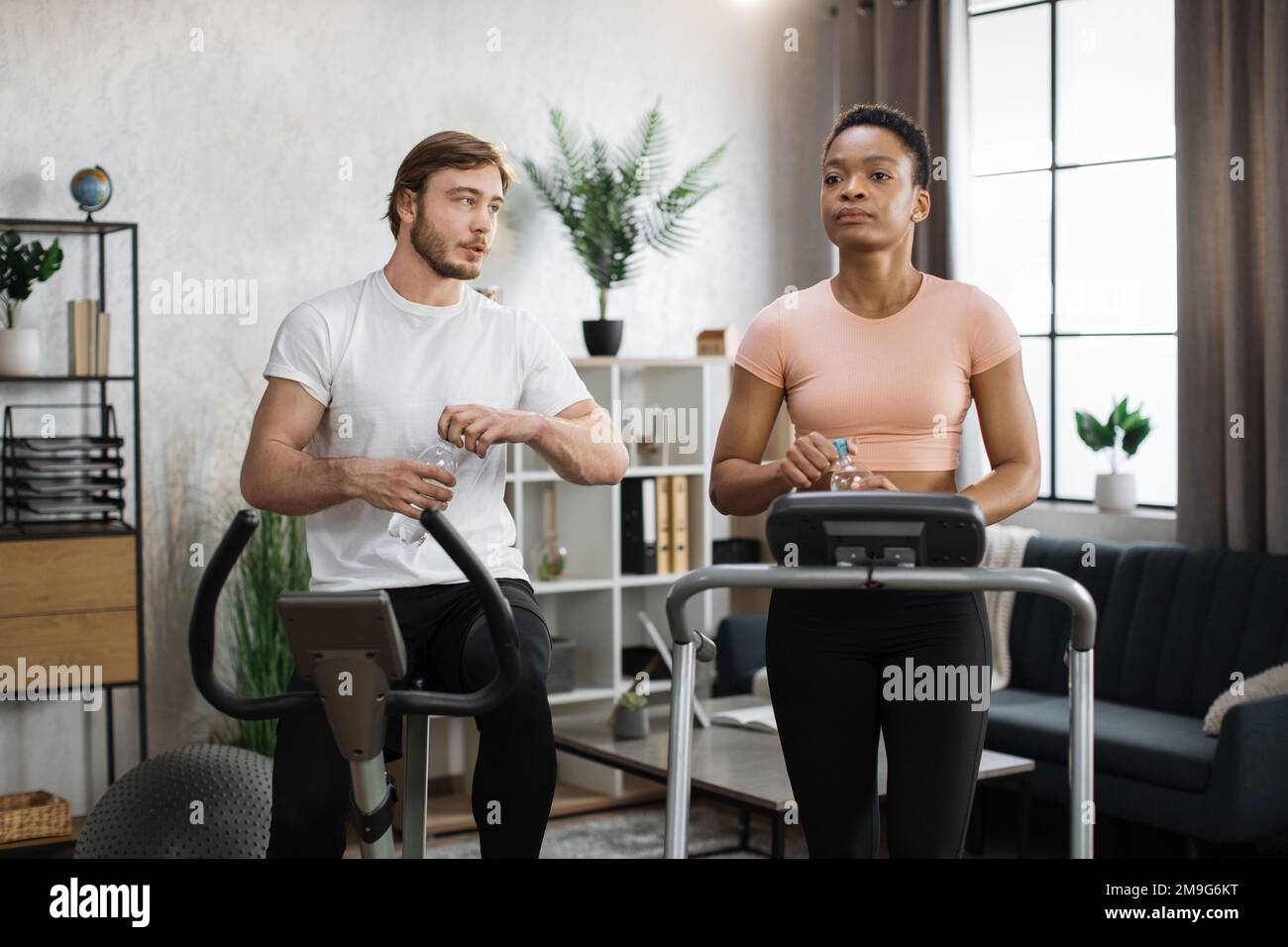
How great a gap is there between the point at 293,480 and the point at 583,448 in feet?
1.41

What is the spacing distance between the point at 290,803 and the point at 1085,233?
399 centimetres

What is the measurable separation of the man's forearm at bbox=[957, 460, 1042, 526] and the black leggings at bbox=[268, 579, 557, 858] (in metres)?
0.67

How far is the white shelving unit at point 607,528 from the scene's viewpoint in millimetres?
5109

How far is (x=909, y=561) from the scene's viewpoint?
190 centimetres

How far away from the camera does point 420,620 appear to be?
2217 millimetres

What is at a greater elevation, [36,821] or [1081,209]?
[1081,209]

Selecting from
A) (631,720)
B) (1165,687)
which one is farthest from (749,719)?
(1165,687)

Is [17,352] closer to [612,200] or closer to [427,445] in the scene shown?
[612,200]

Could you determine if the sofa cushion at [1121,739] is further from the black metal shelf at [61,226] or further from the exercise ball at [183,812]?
the black metal shelf at [61,226]

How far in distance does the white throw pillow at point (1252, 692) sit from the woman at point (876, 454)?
2.16 meters

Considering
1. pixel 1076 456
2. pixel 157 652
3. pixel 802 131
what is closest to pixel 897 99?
pixel 802 131

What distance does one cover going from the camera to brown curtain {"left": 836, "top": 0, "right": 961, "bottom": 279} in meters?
5.45

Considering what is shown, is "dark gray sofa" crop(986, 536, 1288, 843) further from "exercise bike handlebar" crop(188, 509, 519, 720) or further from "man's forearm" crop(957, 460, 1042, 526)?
"exercise bike handlebar" crop(188, 509, 519, 720)

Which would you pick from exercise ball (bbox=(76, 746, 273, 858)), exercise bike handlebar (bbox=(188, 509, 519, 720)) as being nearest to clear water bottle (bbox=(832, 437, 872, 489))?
exercise bike handlebar (bbox=(188, 509, 519, 720))
